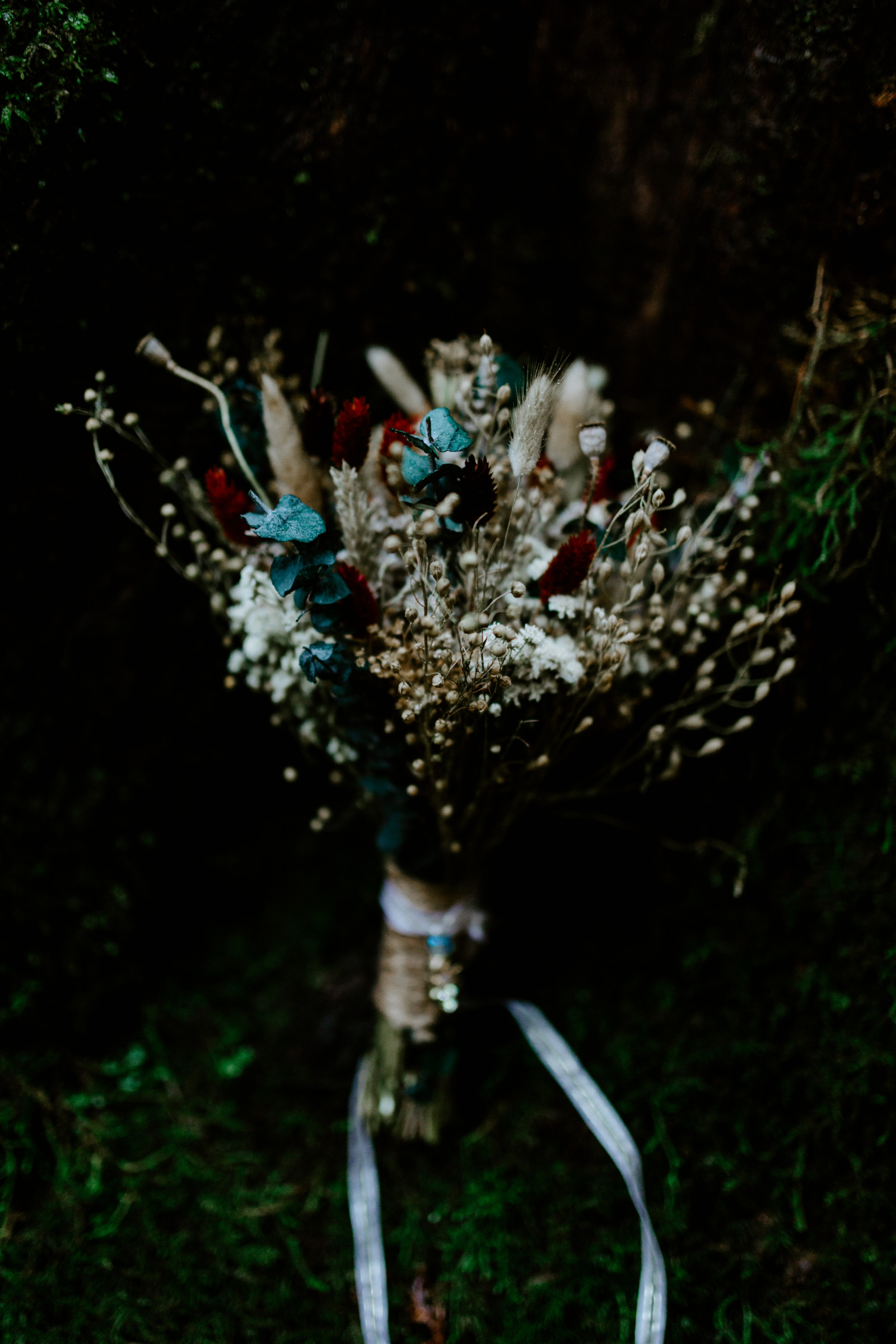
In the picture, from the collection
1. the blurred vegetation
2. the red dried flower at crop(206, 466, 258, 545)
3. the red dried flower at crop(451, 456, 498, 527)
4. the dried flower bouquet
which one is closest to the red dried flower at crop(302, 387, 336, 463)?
the dried flower bouquet

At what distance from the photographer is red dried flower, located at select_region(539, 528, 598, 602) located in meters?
1.00

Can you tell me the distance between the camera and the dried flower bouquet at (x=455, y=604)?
3.28ft

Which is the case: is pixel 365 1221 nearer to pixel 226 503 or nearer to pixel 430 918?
pixel 430 918

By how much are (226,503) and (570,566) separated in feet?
1.52

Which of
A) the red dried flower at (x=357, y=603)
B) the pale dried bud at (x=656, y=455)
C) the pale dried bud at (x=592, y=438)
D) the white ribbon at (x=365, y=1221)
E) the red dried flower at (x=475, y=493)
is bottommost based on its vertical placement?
the white ribbon at (x=365, y=1221)

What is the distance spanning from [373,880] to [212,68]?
157cm

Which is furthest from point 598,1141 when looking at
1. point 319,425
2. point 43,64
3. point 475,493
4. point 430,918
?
point 43,64

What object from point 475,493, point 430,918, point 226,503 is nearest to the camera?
point 475,493

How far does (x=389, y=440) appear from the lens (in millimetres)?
1152

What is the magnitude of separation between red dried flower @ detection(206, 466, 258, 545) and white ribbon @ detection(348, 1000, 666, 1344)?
104 cm

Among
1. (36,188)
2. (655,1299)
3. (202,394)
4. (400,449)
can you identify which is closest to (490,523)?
(400,449)

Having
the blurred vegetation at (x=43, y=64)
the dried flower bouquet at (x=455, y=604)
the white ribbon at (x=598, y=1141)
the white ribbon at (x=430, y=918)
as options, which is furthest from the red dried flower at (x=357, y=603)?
the white ribbon at (x=598, y=1141)

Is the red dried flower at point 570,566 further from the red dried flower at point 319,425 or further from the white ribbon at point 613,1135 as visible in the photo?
the white ribbon at point 613,1135

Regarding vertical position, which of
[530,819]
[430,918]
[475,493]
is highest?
[475,493]
